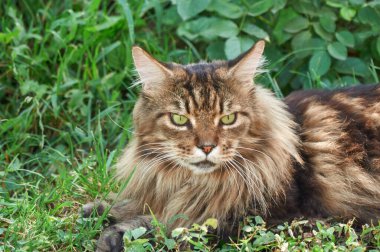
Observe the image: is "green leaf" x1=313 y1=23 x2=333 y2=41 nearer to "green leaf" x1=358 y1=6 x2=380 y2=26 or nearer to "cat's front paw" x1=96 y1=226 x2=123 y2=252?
"green leaf" x1=358 y1=6 x2=380 y2=26

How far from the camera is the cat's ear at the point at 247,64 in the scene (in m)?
3.46

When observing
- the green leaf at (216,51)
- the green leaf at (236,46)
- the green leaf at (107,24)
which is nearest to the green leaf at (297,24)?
the green leaf at (236,46)

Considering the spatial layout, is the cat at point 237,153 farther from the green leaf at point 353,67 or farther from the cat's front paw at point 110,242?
the green leaf at point 353,67

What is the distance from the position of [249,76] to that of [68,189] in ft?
3.98

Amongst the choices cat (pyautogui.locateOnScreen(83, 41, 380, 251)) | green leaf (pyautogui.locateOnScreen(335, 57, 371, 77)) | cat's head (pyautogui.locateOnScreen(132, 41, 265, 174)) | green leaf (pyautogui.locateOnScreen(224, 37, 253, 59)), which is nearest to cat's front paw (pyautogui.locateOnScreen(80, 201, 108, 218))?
cat (pyautogui.locateOnScreen(83, 41, 380, 251))

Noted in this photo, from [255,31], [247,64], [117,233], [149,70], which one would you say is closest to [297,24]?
[255,31]

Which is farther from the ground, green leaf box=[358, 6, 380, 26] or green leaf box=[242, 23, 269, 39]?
green leaf box=[358, 6, 380, 26]

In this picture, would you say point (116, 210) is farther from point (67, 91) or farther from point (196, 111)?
point (67, 91)

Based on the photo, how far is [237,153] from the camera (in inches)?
135

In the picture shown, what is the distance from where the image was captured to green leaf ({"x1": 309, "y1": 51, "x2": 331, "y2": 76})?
15.7 feet

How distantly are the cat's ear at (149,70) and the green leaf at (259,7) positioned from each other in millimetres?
1434

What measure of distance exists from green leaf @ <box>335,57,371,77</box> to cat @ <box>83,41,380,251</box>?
131 centimetres

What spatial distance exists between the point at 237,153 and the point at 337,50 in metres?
1.66

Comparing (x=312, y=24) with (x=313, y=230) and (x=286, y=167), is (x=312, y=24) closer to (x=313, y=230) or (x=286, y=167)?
(x=286, y=167)
